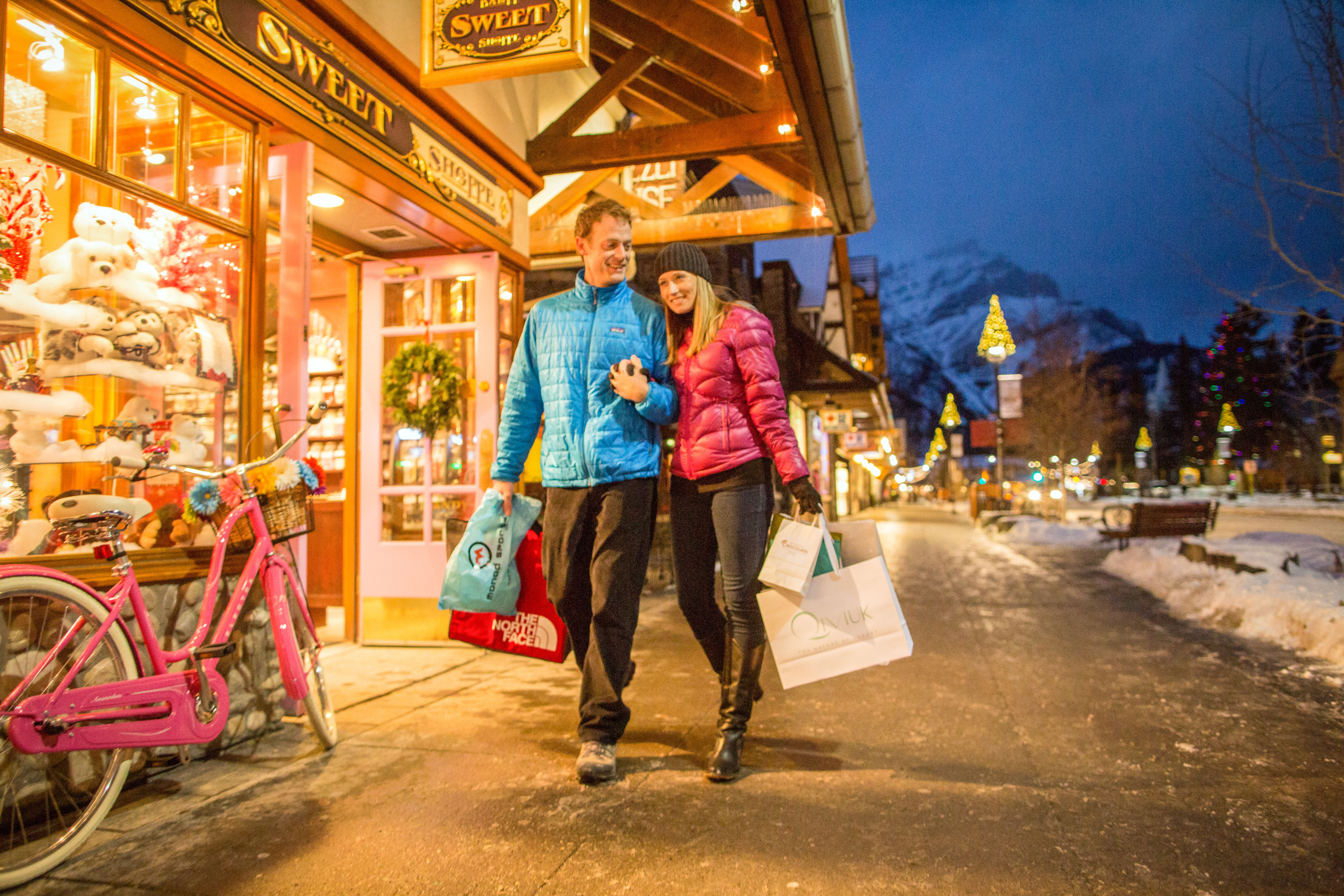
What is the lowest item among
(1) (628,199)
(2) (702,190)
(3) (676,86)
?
(2) (702,190)

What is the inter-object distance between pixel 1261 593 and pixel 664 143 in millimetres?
5856

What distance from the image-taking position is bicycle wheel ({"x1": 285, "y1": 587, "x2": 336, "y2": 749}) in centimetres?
316

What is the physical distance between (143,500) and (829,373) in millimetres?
15566

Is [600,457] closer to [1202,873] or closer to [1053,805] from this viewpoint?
[1053,805]

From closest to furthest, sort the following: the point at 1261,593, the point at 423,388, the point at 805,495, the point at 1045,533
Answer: the point at 805,495, the point at 423,388, the point at 1261,593, the point at 1045,533

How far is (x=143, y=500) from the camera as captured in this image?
3029 millimetres

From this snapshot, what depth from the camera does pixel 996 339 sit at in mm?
16156

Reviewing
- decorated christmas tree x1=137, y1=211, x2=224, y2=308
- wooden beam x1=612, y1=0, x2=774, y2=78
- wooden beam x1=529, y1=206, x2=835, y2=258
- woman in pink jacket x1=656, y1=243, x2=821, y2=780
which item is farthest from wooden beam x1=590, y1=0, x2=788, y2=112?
decorated christmas tree x1=137, y1=211, x2=224, y2=308

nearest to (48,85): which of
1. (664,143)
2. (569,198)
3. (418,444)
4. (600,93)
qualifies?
(418,444)

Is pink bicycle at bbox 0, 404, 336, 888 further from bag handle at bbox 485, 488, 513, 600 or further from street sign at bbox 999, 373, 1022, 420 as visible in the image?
street sign at bbox 999, 373, 1022, 420

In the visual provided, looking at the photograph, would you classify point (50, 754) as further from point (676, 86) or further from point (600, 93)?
point (676, 86)

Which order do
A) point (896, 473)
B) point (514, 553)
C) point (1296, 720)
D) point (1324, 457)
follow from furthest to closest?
point (896, 473), point (1324, 457), point (1296, 720), point (514, 553)

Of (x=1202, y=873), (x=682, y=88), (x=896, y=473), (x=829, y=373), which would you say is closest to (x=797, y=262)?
(x=829, y=373)

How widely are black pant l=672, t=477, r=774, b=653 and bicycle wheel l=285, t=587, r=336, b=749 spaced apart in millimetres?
1524
